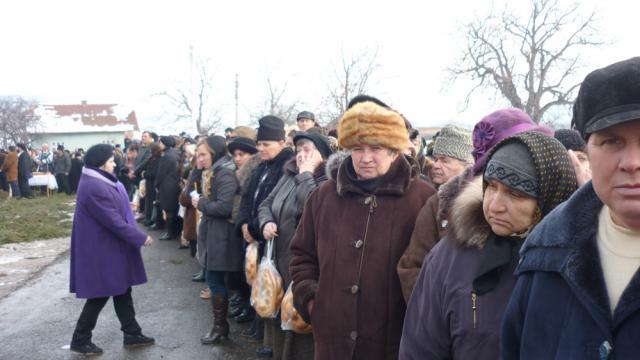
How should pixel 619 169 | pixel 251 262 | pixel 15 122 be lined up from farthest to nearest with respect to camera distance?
pixel 15 122 < pixel 251 262 < pixel 619 169

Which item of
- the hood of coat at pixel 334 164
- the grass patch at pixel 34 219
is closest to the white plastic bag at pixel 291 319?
the hood of coat at pixel 334 164

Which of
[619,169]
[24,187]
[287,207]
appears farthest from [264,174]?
[24,187]

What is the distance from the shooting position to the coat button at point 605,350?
4.06ft

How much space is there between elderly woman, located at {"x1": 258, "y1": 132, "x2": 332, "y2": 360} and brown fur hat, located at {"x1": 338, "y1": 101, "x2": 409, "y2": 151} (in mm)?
1214

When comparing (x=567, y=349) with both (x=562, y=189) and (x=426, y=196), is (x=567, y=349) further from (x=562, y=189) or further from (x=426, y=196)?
(x=426, y=196)

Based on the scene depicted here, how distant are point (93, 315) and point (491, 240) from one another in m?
4.59

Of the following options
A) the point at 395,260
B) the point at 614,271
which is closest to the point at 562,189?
the point at 614,271

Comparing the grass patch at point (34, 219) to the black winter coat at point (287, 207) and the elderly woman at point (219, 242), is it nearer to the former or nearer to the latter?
the elderly woman at point (219, 242)

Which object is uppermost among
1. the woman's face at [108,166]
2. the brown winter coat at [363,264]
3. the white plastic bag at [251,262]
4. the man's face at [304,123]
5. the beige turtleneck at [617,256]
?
the man's face at [304,123]

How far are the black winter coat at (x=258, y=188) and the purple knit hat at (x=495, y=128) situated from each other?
2.66m

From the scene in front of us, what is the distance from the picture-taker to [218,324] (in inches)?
222

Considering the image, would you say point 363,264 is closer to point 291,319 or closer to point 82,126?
point 291,319

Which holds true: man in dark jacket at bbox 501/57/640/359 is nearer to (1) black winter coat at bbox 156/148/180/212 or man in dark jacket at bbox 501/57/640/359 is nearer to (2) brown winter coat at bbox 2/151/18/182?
(1) black winter coat at bbox 156/148/180/212

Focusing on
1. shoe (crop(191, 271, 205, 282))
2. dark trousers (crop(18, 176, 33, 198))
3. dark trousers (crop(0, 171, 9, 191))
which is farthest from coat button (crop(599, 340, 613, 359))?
dark trousers (crop(0, 171, 9, 191))
